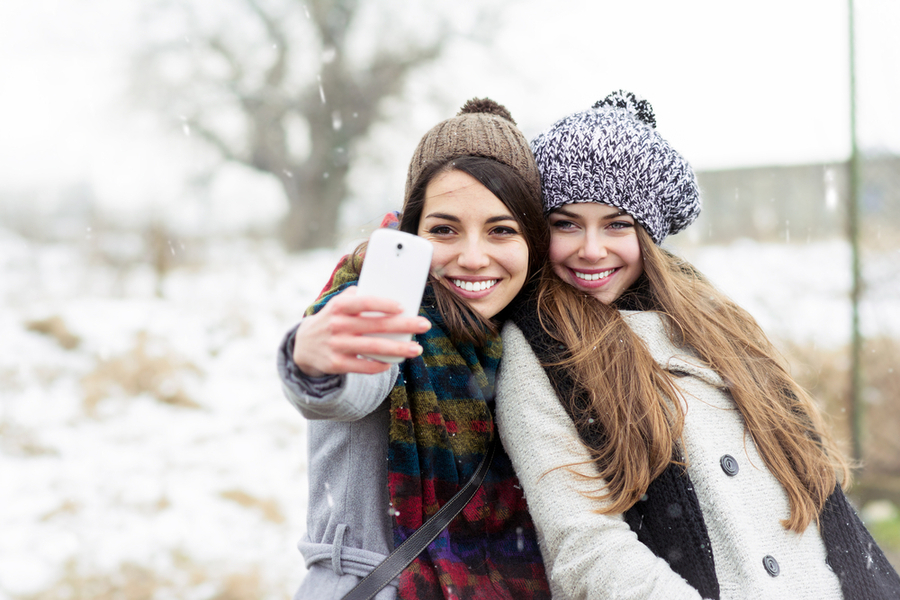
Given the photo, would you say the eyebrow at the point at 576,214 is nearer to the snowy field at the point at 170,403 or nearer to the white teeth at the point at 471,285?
the white teeth at the point at 471,285

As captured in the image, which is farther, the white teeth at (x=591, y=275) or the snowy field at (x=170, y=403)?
the snowy field at (x=170, y=403)

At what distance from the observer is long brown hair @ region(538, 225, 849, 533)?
4.58 feet

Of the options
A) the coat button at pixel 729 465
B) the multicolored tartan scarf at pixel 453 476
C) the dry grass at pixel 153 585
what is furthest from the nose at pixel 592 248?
the dry grass at pixel 153 585

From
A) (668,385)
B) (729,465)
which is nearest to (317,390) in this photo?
(668,385)

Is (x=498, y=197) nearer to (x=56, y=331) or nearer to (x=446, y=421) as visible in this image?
(x=446, y=421)

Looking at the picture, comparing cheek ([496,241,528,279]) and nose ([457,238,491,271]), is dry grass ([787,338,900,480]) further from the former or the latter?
nose ([457,238,491,271])

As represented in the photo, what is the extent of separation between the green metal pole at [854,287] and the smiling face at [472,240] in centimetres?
277

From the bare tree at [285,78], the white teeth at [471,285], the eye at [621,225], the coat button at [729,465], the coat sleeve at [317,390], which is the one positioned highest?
the bare tree at [285,78]

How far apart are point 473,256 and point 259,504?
2.86m

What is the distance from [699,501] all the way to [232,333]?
4.31m

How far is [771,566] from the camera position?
4.44 feet

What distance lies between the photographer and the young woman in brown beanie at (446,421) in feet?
4.38

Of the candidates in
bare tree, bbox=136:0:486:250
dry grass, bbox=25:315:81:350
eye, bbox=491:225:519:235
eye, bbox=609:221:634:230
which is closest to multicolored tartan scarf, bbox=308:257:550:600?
eye, bbox=491:225:519:235

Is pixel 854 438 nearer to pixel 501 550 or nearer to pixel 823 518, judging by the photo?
pixel 823 518
